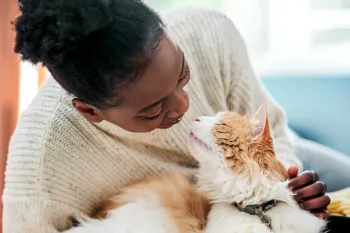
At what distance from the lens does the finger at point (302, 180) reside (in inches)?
40.0

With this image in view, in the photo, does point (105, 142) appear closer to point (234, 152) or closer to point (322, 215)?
point (234, 152)

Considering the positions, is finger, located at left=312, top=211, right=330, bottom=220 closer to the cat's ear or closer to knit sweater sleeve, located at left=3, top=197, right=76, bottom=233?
the cat's ear

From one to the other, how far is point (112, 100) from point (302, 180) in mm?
447

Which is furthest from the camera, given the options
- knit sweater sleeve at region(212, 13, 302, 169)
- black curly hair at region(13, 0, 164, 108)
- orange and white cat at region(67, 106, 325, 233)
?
knit sweater sleeve at region(212, 13, 302, 169)

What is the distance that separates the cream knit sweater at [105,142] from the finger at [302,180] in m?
0.10

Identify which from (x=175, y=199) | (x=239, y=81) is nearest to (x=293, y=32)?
(x=239, y=81)

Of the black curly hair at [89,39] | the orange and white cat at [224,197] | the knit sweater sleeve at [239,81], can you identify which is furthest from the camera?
the knit sweater sleeve at [239,81]

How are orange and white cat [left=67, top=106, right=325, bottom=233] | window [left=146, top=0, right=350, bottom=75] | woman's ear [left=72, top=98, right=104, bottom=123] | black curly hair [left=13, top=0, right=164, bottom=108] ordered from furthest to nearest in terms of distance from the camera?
window [left=146, top=0, right=350, bottom=75]
orange and white cat [left=67, top=106, right=325, bottom=233]
woman's ear [left=72, top=98, right=104, bottom=123]
black curly hair [left=13, top=0, right=164, bottom=108]

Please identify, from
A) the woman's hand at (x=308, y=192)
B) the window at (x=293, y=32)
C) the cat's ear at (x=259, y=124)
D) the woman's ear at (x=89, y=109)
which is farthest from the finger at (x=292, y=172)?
the window at (x=293, y=32)

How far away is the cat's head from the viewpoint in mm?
958

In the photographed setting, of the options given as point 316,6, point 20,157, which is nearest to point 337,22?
point 316,6

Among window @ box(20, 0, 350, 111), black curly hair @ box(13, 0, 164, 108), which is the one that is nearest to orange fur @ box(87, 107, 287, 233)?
black curly hair @ box(13, 0, 164, 108)

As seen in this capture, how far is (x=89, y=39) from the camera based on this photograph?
0.70m

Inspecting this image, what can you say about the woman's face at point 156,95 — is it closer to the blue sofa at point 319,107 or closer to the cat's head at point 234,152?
the cat's head at point 234,152
